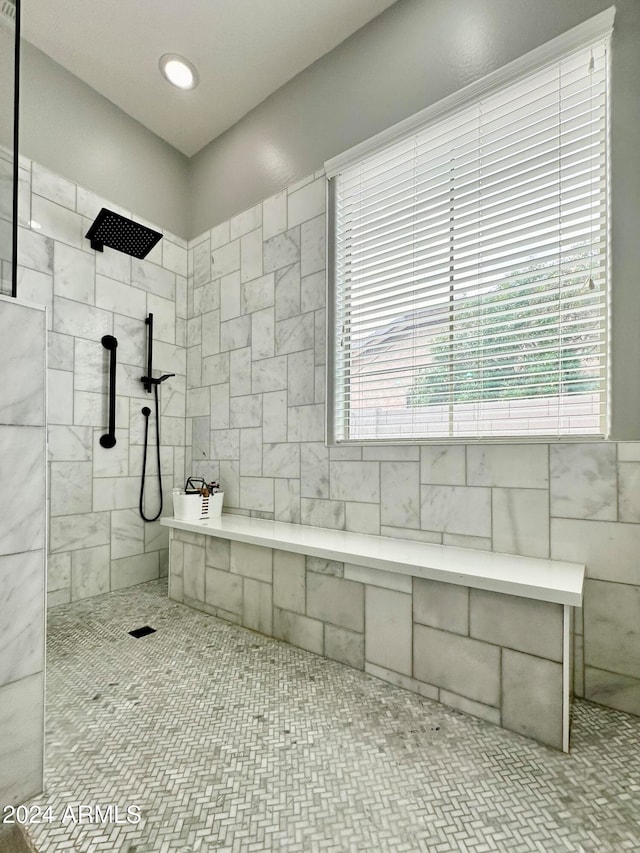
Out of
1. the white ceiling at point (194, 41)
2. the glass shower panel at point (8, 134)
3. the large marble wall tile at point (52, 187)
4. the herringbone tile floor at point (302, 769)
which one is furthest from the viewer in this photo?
the large marble wall tile at point (52, 187)

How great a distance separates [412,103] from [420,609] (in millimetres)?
2175

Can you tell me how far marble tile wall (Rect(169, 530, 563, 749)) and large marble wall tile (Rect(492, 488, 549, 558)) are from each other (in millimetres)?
341

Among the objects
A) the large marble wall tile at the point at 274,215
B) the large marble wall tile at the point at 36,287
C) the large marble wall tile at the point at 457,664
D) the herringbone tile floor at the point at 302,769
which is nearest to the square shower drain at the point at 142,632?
the herringbone tile floor at the point at 302,769

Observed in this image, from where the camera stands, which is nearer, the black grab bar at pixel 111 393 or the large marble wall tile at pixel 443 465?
the large marble wall tile at pixel 443 465

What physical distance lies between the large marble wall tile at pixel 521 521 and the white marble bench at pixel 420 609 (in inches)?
1.8

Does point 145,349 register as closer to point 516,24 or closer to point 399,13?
point 399,13

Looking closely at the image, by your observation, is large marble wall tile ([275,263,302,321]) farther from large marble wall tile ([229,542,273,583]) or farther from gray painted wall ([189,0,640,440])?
large marble wall tile ([229,542,273,583])

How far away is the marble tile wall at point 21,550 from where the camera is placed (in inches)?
37.9

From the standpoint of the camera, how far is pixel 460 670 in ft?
4.42

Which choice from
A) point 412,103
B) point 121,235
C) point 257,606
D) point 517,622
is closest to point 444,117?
point 412,103

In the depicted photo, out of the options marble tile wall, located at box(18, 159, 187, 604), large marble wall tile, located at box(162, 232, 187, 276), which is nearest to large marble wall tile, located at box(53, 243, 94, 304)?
marble tile wall, located at box(18, 159, 187, 604)

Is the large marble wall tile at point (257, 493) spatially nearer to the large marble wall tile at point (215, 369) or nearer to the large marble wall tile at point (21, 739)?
the large marble wall tile at point (215, 369)

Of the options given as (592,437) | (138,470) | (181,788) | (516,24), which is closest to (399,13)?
(516,24)

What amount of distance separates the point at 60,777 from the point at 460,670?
1.16 meters
